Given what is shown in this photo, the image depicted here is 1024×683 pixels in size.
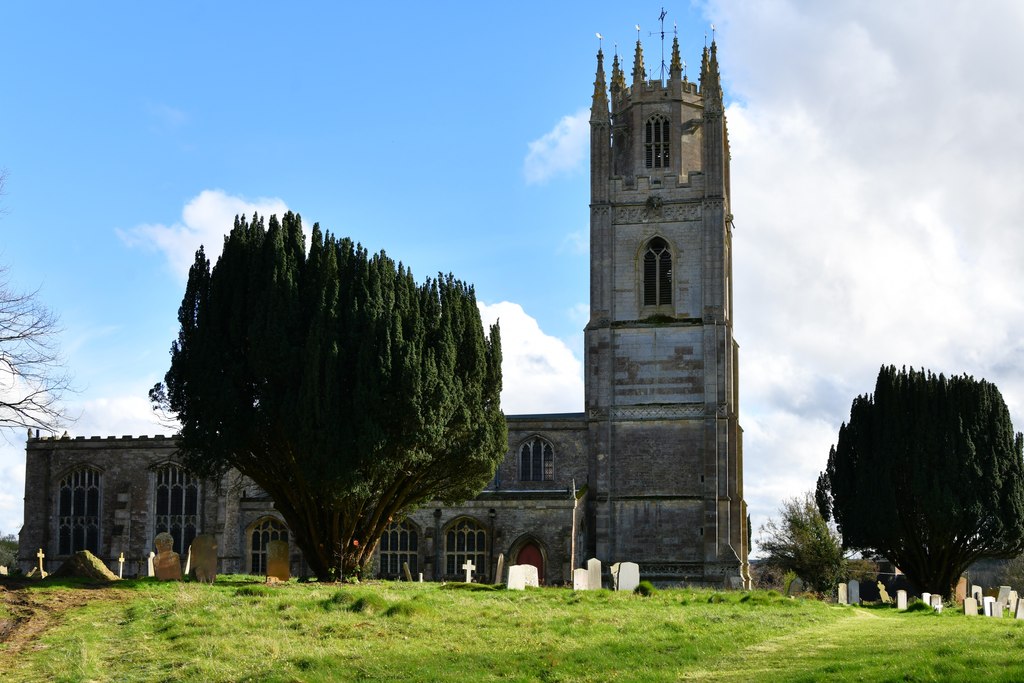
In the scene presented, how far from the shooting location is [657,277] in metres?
47.1

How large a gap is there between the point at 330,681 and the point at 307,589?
25.4 ft

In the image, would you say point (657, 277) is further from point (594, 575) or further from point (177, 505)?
point (594, 575)

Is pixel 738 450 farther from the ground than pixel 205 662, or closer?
farther from the ground

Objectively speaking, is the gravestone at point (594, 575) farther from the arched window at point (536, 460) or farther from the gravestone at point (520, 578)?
the arched window at point (536, 460)

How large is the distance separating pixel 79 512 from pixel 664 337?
878 inches

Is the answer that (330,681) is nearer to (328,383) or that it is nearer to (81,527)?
(328,383)

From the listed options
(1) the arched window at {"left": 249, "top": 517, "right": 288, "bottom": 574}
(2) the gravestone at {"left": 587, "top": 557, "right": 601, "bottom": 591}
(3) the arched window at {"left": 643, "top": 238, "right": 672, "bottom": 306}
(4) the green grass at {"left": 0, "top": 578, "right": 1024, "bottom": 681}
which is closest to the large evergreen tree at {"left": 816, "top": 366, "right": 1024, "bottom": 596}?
(3) the arched window at {"left": 643, "top": 238, "right": 672, "bottom": 306}

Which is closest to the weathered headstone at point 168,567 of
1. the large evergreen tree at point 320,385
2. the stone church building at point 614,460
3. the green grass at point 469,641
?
the green grass at point 469,641

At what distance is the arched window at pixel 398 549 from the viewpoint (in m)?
42.7

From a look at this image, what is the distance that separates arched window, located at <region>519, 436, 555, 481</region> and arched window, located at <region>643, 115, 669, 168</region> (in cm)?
1176

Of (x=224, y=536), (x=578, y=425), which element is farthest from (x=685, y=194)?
(x=224, y=536)

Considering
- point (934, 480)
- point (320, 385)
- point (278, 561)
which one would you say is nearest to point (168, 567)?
point (278, 561)

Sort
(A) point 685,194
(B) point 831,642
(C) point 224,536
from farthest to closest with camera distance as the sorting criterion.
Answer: (A) point 685,194, (C) point 224,536, (B) point 831,642

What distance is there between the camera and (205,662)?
17.3 m
